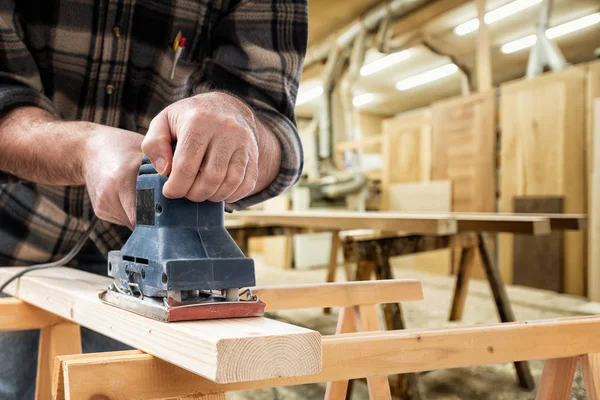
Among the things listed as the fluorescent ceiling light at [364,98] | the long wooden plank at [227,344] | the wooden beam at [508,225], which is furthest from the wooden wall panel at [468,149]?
the fluorescent ceiling light at [364,98]

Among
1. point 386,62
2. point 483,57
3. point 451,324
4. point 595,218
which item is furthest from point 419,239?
point 386,62

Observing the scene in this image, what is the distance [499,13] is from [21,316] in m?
6.41

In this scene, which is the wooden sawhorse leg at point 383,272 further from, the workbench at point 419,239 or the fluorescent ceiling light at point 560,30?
the fluorescent ceiling light at point 560,30

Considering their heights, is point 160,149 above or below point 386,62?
below

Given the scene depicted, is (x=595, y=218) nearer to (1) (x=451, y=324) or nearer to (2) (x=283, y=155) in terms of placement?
(1) (x=451, y=324)

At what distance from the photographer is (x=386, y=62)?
8.76 m

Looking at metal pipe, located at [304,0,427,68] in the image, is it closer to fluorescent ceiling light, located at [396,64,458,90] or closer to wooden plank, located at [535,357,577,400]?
fluorescent ceiling light, located at [396,64,458,90]

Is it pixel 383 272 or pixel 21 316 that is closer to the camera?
pixel 21 316

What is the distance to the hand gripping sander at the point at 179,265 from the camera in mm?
696

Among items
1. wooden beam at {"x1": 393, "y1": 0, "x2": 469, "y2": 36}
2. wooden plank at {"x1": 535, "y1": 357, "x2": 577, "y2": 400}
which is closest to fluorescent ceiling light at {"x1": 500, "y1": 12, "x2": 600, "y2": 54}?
wooden beam at {"x1": 393, "y1": 0, "x2": 469, "y2": 36}

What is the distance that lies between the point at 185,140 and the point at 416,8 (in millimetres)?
5338

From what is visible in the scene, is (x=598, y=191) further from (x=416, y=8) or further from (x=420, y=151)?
(x=416, y=8)

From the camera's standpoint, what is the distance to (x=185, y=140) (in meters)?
0.70

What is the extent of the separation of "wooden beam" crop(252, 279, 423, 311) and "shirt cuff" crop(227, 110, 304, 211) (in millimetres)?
223
